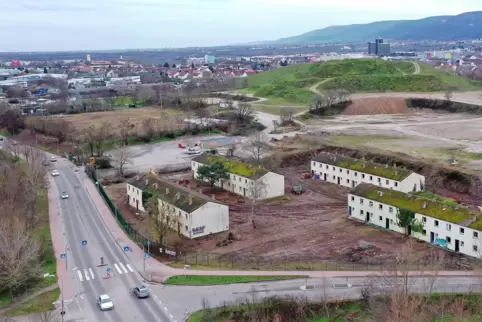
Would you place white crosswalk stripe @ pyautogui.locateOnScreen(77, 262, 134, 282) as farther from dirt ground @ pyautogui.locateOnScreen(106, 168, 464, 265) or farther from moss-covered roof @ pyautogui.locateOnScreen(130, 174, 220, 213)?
moss-covered roof @ pyautogui.locateOnScreen(130, 174, 220, 213)

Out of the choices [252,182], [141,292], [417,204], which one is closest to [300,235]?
[417,204]

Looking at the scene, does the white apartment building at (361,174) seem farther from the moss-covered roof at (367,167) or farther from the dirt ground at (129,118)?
the dirt ground at (129,118)

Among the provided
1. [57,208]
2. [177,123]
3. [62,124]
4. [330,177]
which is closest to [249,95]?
[177,123]

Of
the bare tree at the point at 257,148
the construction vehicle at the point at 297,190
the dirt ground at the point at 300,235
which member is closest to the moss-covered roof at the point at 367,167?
the dirt ground at the point at 300,235

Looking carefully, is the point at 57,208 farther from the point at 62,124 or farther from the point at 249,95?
the point at 249,95

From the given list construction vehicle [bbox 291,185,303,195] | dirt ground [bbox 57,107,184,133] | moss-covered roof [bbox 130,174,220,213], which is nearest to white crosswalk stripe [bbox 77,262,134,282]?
moss-covered roof [bbox 130,174,220,213]
